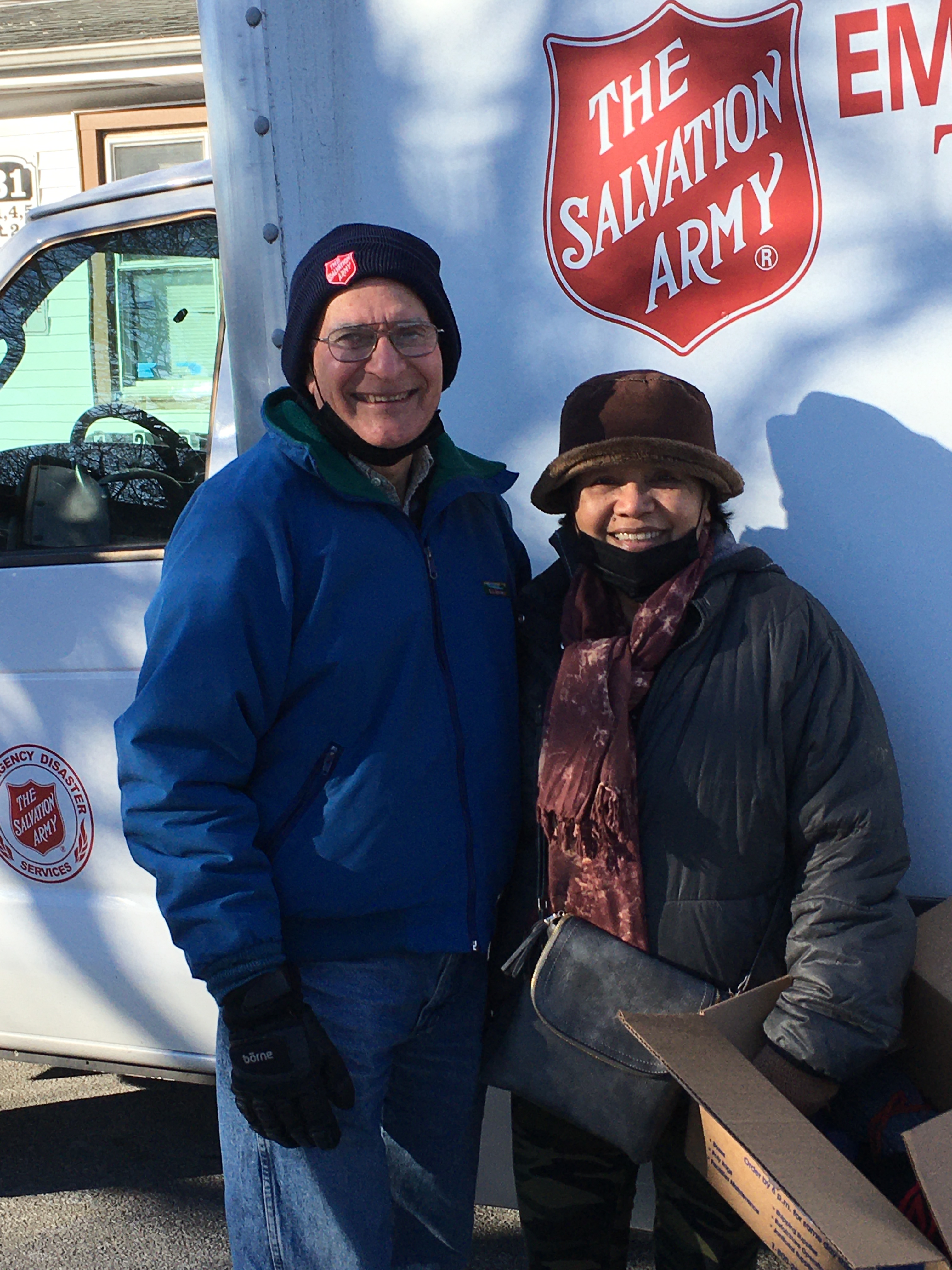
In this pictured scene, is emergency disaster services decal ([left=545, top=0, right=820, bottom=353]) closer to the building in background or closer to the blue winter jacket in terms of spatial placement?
the blue winter jacket

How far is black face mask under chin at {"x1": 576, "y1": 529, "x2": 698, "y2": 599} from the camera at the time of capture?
6.06ft

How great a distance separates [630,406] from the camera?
5.99 feet

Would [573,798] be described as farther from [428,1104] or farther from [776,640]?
[428,1104]

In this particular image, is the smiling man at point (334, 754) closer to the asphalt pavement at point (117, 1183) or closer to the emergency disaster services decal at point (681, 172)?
the emergency disaster services decal at point (681, 172)

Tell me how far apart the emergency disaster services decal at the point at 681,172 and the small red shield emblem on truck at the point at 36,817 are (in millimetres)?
1596

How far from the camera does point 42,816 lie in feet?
9.05

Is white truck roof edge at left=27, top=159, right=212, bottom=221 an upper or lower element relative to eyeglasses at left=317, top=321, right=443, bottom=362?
upper

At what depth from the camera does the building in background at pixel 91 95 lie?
29.3 ft

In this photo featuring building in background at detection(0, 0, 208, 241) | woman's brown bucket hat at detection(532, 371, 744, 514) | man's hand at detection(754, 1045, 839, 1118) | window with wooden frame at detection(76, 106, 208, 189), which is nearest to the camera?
man's hand at detection(754, 1045, 839, 1118)

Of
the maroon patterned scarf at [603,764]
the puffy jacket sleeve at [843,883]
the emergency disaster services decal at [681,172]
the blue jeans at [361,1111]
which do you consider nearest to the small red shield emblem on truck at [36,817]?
the blue jeans at [361,1111]

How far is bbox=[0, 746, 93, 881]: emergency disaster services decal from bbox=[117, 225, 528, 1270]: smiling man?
1066 mm

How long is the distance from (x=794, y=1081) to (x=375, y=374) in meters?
1.16

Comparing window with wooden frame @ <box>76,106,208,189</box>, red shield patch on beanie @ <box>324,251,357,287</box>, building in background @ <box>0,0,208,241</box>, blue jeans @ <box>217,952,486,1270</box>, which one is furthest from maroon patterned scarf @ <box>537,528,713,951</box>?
window with wooden frame @ <box>76,106,208,189</box>

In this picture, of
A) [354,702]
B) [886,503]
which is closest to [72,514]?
[354,702]
